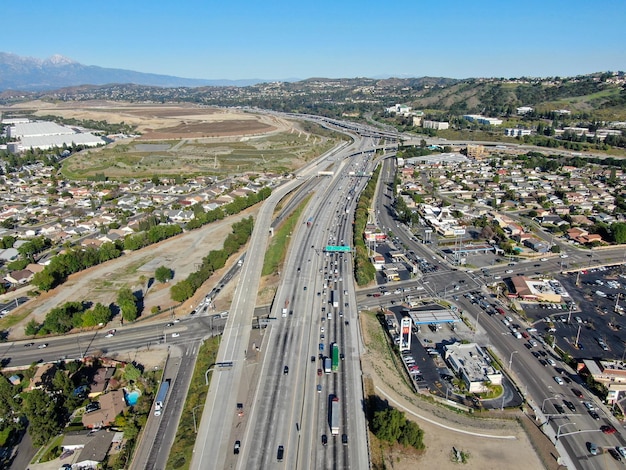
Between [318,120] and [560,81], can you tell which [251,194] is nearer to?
[318,120]

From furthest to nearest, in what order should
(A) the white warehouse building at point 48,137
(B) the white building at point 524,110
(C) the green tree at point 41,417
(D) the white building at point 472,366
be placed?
(B) the white building at point 524,110 < (A) the white warehouse building at point 48,137 < (D) the white building at point 472,366 < (C) the green tree at point 41,417

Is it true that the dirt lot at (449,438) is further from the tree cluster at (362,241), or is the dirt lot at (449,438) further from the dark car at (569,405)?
the tree cluster at (362,241)

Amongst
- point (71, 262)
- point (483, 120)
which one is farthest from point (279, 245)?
point (483, 120)

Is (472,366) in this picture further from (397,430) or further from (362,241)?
(362,241)

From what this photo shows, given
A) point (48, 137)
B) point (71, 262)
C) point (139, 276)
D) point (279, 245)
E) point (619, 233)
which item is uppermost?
point (48, 137)

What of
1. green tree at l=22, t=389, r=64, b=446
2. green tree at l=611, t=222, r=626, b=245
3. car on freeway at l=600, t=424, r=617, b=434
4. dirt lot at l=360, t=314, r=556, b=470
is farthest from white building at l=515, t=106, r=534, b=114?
green tree at l=22, t=389, r=64, b=446

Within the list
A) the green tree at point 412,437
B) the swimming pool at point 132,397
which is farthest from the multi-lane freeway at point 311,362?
the swimming pool at point 132,397

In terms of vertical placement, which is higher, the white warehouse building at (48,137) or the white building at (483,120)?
the white building at (483,120)
